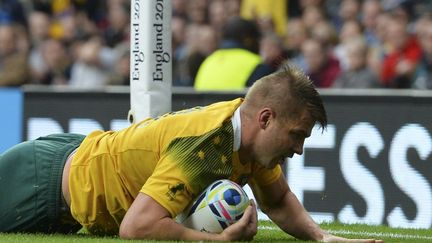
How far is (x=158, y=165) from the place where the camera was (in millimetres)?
6910

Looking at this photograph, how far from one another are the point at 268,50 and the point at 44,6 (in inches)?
237

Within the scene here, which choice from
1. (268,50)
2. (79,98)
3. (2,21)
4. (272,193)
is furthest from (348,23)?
(272,193)

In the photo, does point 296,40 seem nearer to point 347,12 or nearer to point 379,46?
point 347,12

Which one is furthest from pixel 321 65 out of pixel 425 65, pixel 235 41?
pixel 235 41

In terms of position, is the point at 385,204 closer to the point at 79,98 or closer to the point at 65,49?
the point at 79,98

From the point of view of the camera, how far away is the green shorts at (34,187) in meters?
7.43

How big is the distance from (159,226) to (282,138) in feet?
2.80

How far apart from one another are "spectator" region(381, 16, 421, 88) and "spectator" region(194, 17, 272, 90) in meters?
1.98

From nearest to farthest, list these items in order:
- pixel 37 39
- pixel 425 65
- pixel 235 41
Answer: pixel 235 41 → pixel 425 65 → pixel 37 39

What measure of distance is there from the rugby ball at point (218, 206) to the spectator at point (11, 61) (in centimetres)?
972

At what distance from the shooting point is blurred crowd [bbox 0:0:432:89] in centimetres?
1336

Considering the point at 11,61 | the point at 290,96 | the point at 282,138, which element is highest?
the point at 290,96

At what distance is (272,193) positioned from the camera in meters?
7.58

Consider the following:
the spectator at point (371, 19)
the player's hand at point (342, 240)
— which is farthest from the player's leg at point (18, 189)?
the spectator at point (371, 19)
